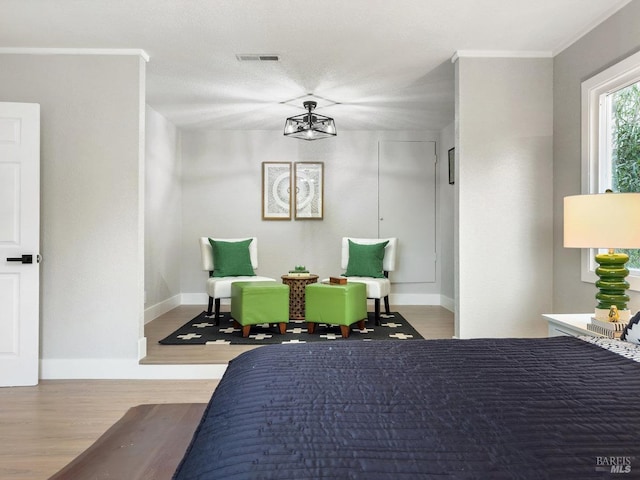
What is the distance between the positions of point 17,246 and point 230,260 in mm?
2204

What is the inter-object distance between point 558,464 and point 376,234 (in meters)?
5.32

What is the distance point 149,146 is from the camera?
15.9 ft

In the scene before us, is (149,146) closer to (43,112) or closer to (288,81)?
(43,112)

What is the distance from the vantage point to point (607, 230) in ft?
6.93

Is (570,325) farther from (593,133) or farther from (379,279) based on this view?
(379,279)

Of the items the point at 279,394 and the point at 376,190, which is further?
the point at 376,190

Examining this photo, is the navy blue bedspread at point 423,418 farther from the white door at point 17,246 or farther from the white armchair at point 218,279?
the white armchair at point 218,279

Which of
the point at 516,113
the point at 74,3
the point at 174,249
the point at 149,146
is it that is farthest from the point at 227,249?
the point at 516,113

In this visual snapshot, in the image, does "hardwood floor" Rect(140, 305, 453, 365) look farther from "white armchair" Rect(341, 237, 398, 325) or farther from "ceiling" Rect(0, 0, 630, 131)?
"ceiling" Rect(0, 0, 630, 131)

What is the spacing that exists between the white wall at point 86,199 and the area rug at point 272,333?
0.75 m

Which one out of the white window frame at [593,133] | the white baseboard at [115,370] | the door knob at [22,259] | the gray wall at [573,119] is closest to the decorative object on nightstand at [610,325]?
the gray wall at [573,119]

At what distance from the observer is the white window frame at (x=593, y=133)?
9.16ft

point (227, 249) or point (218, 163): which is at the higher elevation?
point (218, 163)

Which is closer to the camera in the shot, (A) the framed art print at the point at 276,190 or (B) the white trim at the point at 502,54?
(B) the white trim at the point at 502,54
